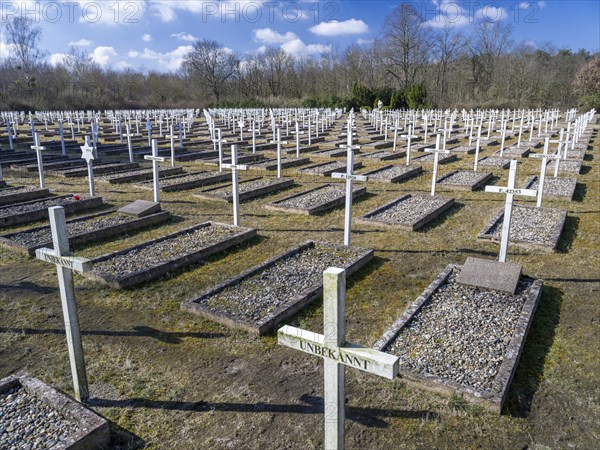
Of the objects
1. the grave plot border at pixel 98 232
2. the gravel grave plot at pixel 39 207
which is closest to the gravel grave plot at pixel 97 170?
the gravel grave plot at pixel 39 207

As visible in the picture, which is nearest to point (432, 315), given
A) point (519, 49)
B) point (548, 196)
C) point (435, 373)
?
point (435, 373)

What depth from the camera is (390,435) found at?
10.2ft

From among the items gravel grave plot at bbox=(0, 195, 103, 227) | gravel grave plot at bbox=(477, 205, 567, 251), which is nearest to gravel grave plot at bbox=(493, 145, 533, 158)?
gravel grave plot at bbox=(477, 205, 567, 251)

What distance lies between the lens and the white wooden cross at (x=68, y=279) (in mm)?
3139

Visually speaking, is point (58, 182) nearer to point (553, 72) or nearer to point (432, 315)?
point (432, 315)

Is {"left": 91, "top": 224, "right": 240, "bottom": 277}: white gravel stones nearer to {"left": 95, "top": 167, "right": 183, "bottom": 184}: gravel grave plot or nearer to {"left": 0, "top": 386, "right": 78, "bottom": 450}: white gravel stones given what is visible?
{"left": 0, "top": 386, "right": 78, "bottom": 450}: white gravel stones

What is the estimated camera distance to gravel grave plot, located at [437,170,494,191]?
37.6ft

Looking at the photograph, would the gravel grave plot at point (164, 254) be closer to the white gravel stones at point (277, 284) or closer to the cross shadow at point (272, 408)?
the white gravel stones at point (277, 284)

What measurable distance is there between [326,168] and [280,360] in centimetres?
1098

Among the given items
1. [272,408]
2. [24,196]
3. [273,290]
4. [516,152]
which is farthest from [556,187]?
[24,196]

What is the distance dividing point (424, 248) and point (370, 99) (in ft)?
156

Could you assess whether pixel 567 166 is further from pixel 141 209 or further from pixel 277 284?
pixel 141 209

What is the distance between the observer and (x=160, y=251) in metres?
6.72

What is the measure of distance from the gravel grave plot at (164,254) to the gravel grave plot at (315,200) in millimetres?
1880
